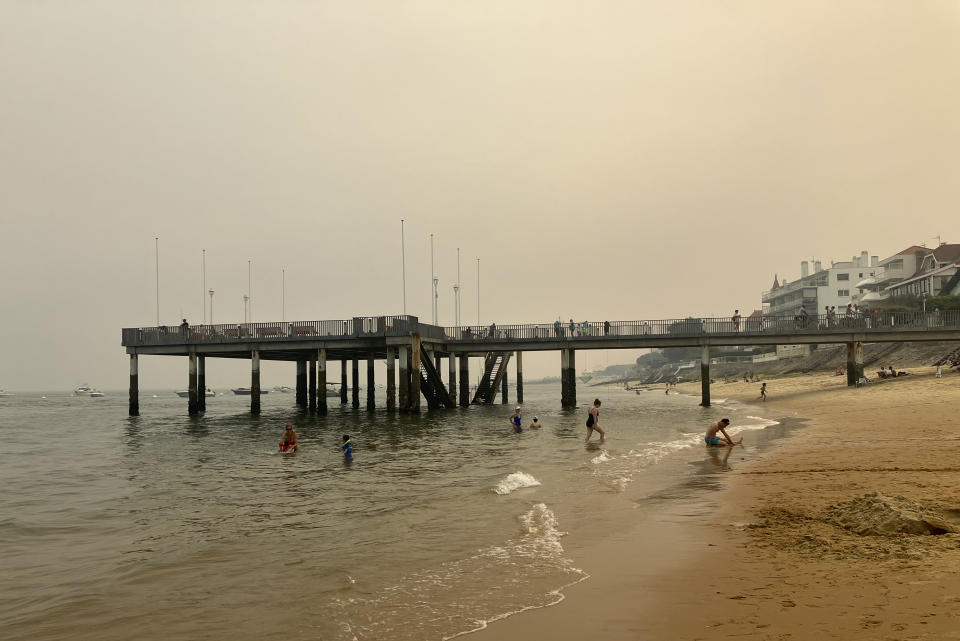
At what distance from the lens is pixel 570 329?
160 feet

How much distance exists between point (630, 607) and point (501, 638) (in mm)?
1511

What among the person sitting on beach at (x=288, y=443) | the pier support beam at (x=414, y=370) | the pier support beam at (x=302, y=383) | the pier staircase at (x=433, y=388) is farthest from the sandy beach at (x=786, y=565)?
the pier support beam at (x=302, y=383)

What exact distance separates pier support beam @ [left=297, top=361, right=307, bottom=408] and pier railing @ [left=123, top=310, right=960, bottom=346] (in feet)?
44.2

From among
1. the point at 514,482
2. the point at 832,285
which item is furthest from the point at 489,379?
the point at 832,285

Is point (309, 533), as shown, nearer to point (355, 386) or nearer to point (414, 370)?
point (414, 370)

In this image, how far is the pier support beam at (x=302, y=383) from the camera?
199ft

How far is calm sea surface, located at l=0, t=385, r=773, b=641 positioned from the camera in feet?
26.2

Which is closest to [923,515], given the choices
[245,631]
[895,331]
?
[245,631]

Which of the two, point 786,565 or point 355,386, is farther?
point 355,386

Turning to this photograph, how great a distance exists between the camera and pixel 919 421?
83.6ft

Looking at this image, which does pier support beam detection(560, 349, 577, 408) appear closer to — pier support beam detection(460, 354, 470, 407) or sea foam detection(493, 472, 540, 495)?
pier support beam detection(460, 354, 470, 407)

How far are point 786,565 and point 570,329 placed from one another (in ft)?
133

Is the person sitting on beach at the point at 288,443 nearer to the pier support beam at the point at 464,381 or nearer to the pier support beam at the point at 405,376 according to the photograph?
the pier support beam at the point at 405,376

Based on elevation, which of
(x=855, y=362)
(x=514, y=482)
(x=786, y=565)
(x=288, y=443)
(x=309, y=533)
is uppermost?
(x=855, y=362)
